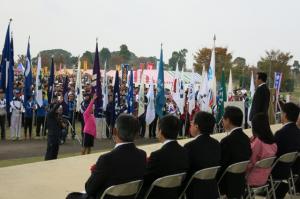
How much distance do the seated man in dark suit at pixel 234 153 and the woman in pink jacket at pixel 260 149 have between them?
0.27 meters

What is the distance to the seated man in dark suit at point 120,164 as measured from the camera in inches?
144

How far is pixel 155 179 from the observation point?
4.12 meters

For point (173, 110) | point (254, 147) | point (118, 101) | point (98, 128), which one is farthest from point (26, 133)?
point (254, 147)

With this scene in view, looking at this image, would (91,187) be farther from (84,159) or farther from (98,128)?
(98,128)

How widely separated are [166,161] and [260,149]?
1.58 m

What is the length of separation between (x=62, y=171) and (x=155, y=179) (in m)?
3.69

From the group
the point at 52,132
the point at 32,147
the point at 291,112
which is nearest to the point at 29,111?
the point at 32,147

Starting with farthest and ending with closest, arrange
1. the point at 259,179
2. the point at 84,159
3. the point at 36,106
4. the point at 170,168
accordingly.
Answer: the point at 36,106 → the point at 84,159 → the point at 259,179 → the point at 170,168

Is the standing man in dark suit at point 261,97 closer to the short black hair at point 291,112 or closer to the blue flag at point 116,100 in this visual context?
the short black hair at point 291,112

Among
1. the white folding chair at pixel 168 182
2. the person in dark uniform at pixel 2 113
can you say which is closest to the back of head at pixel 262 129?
the white folding chair at pixel 168 182

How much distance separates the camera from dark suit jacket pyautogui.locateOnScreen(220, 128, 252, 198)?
477 centimetres

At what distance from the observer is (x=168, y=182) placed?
3.97 m

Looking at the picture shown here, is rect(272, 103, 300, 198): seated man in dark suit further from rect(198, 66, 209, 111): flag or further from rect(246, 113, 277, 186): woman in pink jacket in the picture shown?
rect(198, 66, 209, 111): flag

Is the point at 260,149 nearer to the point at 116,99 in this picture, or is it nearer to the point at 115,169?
the point at 115,169
